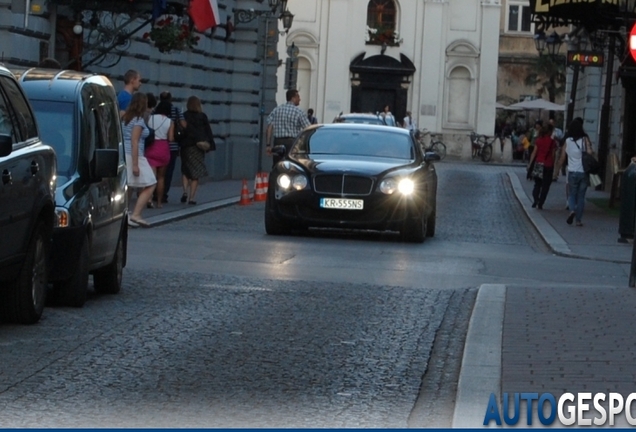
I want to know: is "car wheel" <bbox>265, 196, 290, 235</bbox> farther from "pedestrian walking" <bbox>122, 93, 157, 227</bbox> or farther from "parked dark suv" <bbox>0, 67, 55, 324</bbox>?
"parked dark suv" <bbox>0, 67, 55, 324</bbox>

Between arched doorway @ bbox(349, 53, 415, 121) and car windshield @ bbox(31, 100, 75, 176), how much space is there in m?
61.1

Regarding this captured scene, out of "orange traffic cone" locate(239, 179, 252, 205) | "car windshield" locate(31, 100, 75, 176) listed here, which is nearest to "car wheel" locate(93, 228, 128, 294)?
"car windshield" locate(31, 100, 75, 176)

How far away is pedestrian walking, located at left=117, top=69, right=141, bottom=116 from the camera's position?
21547 millimetres

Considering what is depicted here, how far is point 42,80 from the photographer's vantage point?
12.1m

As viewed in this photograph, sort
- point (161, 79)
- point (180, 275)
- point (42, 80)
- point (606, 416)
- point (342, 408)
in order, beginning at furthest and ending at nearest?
1. point (161, 79)
2. point (180, 275)
3. point (42, 80)
4. point (342, 408)
5. point (606, 416)

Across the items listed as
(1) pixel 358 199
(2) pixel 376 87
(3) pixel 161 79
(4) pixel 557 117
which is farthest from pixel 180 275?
(4) pixel 557 117

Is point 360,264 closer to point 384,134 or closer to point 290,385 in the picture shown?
point 384,134

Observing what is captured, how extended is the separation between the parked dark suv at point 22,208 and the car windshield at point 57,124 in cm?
112

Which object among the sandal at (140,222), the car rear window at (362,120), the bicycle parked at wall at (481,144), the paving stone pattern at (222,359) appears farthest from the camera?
the bicycle parked at wall at (481,144)

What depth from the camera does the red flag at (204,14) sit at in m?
31.1

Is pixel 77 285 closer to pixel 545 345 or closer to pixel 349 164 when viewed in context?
pixel 545 345

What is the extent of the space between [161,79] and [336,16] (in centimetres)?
4098

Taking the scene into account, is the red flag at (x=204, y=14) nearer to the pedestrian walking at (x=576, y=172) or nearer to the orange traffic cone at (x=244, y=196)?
the orange traffic cone at (x=244, y=196)

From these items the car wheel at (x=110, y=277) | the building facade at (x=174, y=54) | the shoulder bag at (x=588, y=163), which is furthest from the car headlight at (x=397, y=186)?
the shoulder bag at (x=588, y=163)
